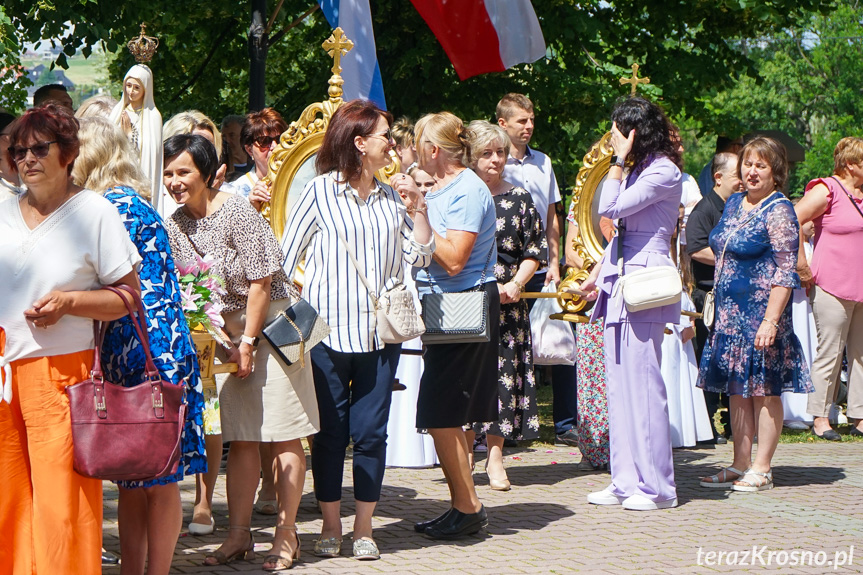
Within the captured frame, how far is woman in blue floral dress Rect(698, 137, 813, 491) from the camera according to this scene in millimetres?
7402

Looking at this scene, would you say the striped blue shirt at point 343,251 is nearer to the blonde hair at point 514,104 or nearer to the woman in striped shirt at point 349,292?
the woman in striped shirt at point 349,292

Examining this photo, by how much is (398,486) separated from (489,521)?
1.11m

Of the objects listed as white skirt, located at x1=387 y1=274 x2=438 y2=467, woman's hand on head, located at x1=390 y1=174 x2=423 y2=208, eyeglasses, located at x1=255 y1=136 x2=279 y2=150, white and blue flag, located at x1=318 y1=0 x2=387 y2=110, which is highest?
white and blue flag, located at x1=318 y1=0 x2=387 y2=110

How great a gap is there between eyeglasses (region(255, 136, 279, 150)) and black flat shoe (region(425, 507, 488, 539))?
295 centimetres

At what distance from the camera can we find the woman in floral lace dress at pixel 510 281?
7.42 m

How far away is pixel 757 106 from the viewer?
47469mm

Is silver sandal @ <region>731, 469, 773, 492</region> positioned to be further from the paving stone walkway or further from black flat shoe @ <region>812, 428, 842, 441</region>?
black flat shoe @ <region>812, 428, 842, 441</region>

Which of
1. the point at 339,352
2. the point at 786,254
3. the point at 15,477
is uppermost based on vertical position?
the point at 786,254

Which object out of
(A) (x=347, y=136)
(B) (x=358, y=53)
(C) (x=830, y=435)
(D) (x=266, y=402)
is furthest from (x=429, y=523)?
(C) (x=830, y=435)

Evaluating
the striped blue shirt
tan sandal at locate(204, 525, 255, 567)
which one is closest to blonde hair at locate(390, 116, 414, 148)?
the striped blue shirt

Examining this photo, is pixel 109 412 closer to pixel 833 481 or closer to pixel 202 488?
pixel 202 488

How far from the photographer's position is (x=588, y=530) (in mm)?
6332

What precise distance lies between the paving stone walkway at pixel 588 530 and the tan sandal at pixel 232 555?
0.14 feet

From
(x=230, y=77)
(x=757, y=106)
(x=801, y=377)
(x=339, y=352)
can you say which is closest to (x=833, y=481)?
(x=801, y=377)
